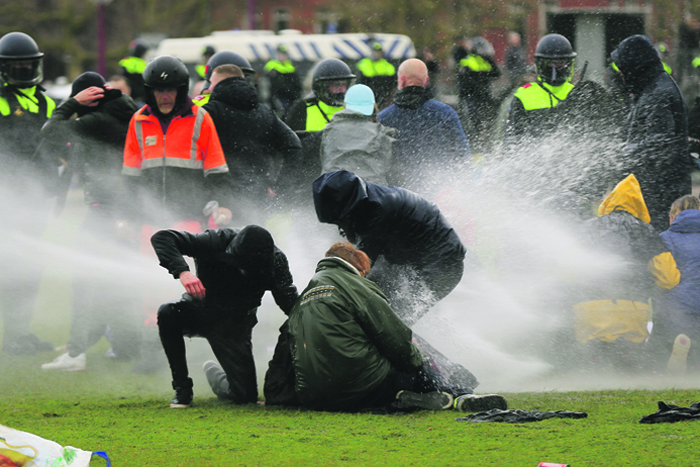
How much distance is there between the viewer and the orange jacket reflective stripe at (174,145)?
6297 millimetres

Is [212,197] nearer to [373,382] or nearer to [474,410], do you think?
[373,382]

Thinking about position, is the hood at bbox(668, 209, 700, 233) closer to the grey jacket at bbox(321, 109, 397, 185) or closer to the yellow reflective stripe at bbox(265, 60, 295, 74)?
the grey jacket at bbox(321, 109, 397, 185)

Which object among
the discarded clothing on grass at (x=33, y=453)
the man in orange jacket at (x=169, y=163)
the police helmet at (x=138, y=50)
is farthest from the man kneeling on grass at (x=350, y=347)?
the police helmet at (x=138, y=50)

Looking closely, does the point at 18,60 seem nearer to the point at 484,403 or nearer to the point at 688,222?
the point at 484,403

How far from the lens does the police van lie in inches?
694

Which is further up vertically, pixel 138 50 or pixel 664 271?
pixel 138 50

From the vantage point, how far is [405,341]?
15.8ft

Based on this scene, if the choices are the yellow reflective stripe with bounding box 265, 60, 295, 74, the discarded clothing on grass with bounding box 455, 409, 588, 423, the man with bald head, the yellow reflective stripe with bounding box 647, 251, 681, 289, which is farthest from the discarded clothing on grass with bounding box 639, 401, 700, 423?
the yellow reflective stripe with bounding box 265, 60, 295, 74

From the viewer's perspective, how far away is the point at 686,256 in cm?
619

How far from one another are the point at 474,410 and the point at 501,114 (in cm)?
383

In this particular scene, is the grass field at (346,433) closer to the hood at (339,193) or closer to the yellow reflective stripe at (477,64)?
the hood at (339,193)

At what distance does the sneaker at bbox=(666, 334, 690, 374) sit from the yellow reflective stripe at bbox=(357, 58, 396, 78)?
8448 mm

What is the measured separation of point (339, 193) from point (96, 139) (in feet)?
8.15

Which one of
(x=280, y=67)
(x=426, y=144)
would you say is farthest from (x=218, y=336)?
(x=280, y=67)
